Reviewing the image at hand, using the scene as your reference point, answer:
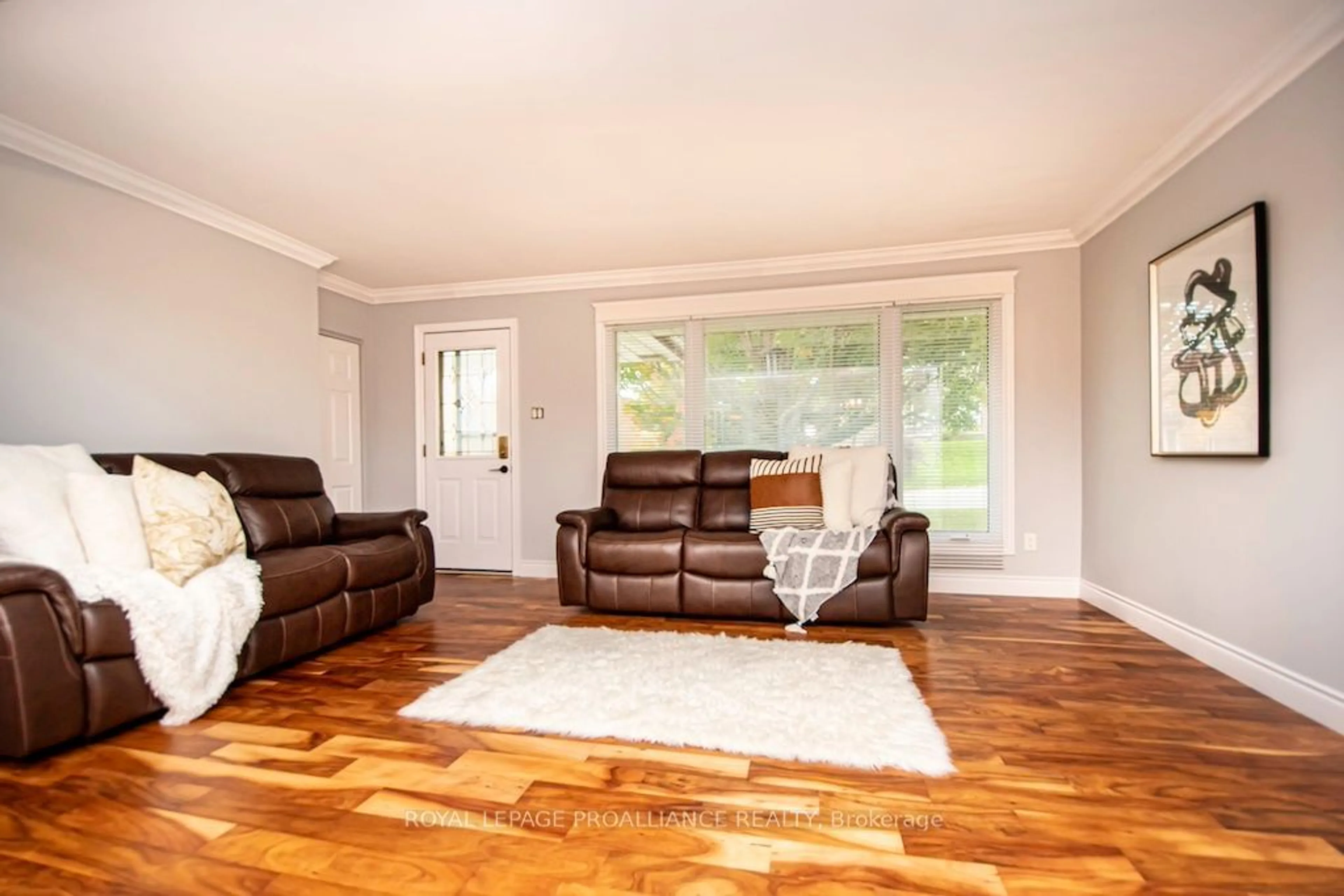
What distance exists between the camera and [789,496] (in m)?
3.65

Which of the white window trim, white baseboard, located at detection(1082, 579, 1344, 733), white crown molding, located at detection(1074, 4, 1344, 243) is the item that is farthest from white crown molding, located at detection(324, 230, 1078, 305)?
white baseboard, located at detection(1082, 579, 1344, 733)

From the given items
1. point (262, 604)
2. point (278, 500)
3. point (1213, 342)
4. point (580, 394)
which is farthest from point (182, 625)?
point (1213, 342)

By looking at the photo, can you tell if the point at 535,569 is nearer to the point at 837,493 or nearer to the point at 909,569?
the point at 837,493

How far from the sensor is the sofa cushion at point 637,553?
136 inches

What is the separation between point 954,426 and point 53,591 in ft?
14.5

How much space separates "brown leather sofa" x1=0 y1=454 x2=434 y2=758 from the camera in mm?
1754

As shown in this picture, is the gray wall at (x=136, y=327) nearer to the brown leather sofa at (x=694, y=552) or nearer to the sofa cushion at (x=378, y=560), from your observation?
the sofa cushion at (x=378, y=560)

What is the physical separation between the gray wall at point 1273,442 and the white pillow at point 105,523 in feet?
13.7

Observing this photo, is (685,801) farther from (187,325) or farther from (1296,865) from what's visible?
(187,325)

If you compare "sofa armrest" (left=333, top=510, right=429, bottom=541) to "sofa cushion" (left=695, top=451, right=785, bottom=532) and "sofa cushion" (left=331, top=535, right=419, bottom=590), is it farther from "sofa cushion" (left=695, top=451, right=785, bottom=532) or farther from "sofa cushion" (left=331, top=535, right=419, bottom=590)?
"sofa cushion" (left=695, top=451, right=785, bottom=532)

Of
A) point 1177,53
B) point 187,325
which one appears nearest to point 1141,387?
point 1177,53

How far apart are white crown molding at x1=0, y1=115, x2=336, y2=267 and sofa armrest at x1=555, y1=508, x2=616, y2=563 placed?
2507mm

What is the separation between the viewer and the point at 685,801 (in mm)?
1565

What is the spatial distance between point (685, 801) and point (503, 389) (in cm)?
381
